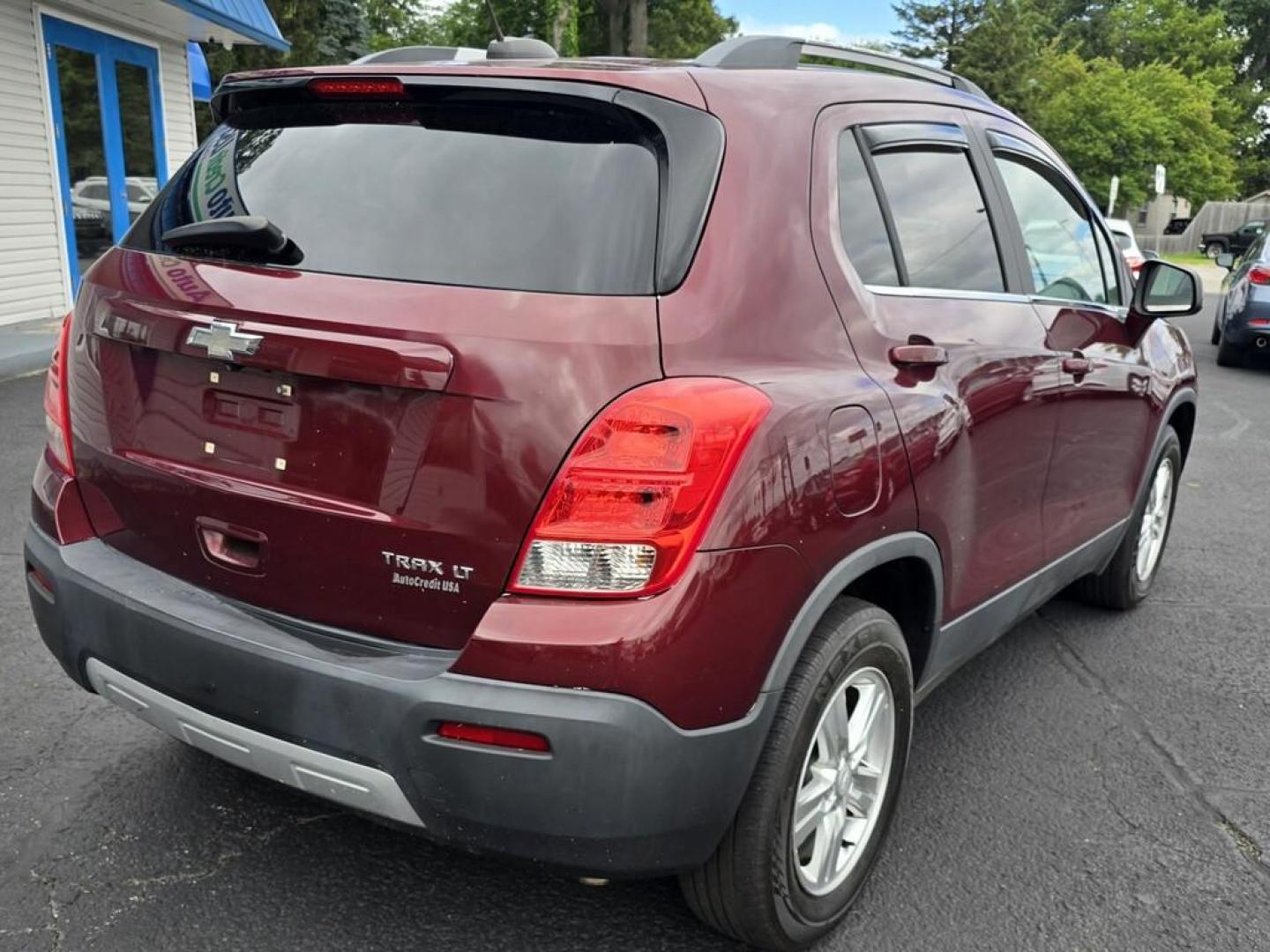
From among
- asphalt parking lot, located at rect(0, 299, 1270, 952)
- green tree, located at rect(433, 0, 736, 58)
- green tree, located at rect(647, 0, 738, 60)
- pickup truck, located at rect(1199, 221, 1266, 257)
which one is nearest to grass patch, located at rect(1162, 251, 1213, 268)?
pickup truck, located at rect(1199, 221, 1266, 257)

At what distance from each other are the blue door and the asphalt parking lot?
9550mm

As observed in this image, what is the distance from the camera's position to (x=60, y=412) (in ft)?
8.76

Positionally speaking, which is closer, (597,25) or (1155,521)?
(1155,521)

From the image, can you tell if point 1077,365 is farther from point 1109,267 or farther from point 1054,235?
point 1109,267

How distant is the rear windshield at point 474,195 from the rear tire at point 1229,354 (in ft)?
38.8

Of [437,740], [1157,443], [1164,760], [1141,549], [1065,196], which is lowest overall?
[1164,760]

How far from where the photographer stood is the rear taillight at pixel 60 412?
2641 mm

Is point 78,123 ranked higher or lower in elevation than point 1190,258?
higher

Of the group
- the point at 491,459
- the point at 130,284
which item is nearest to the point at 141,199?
the point at 130,284

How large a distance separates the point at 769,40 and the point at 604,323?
1096 mm

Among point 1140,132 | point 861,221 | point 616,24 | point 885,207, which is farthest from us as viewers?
point 1140,132

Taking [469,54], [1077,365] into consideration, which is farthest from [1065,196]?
[469,54]

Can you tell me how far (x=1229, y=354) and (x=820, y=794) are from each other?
1201 cm

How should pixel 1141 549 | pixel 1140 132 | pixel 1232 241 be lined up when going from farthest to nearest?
pixel 1140 132 < pixel 1232 241 < pixel 1141 549
